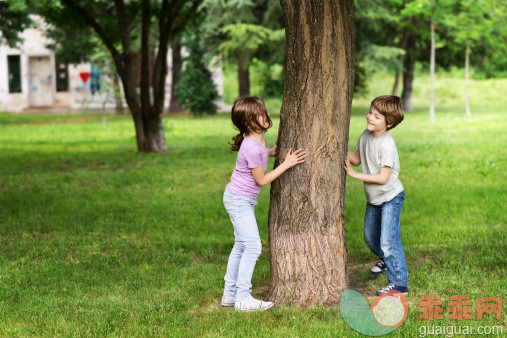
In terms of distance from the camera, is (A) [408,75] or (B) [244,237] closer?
(B) [244,237]

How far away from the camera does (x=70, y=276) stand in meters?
5.48

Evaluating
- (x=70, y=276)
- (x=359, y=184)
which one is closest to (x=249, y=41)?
(x=359, y=184)

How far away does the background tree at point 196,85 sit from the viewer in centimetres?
3192

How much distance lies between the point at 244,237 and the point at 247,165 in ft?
1.70

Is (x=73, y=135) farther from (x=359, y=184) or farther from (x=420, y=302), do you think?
(x=420, y=302)

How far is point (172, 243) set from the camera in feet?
21.9

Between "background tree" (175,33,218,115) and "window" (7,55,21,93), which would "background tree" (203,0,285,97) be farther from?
"window" (7,55,21,93)

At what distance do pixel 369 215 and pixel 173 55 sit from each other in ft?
101

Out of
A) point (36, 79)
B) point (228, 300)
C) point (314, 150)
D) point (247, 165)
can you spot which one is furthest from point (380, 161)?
point (36, 79)

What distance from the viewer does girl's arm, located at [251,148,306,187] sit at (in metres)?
4.24

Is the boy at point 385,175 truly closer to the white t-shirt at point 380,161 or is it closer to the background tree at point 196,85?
the white t-shirt at point 380,161

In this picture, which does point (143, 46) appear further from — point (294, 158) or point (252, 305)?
point (252, 305)

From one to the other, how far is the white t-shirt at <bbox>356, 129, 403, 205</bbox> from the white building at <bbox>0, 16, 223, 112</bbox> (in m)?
34.2

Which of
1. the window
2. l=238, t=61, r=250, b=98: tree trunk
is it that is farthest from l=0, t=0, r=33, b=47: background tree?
l=238, t=61, r=250, b=98: tree trunk
